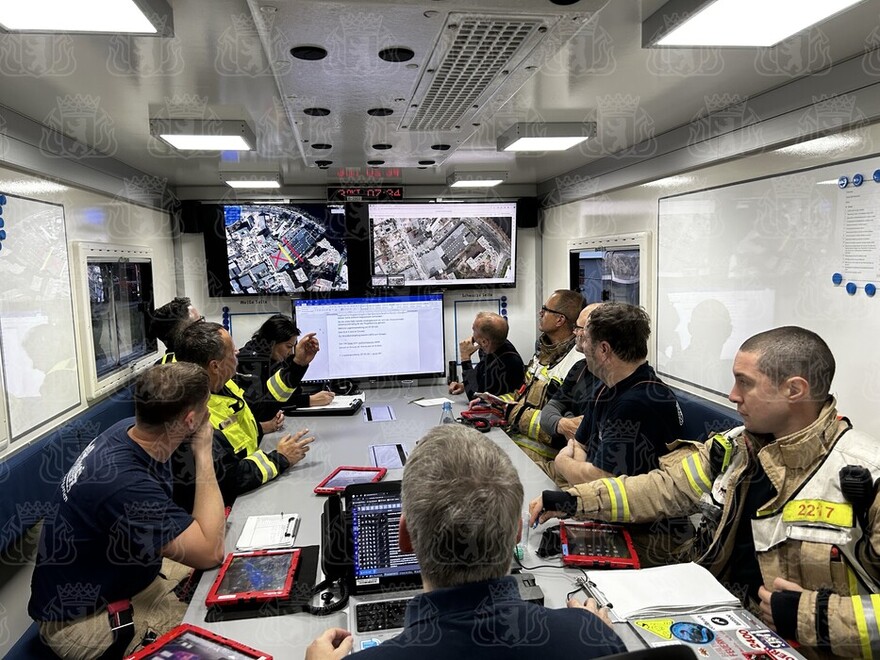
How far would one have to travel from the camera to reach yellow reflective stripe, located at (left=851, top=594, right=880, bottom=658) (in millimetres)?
1349

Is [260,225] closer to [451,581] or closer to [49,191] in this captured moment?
[49,191]

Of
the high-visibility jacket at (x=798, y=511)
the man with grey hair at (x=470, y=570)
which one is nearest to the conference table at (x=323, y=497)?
the high-visibility jacket at (x=798, y=511)

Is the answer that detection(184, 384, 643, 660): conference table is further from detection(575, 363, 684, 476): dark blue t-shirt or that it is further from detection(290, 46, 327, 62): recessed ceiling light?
detection(290, 46, 327, 62): recessed ceiling light

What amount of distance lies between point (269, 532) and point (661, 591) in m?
1.32

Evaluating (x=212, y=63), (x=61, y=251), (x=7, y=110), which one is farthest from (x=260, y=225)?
(x=212, y=63)

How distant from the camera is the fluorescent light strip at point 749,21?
1396 millimetres

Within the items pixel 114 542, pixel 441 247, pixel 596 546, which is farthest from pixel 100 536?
pixel 441 247

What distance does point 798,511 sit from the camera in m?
1.55

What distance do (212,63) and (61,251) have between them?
1691 mm

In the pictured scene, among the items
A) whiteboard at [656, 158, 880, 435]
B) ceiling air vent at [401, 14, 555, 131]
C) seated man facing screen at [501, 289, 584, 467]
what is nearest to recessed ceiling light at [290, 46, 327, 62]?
ceiling air vent at [401, 14, 555, 131]

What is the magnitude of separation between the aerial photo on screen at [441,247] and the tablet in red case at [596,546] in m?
3.22

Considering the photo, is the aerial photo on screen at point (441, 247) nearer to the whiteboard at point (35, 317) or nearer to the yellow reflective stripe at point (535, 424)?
the yellow reflective stripe at point (535, 424)

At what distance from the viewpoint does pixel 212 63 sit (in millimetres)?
1896

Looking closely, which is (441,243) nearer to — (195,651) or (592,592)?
(592,592)
